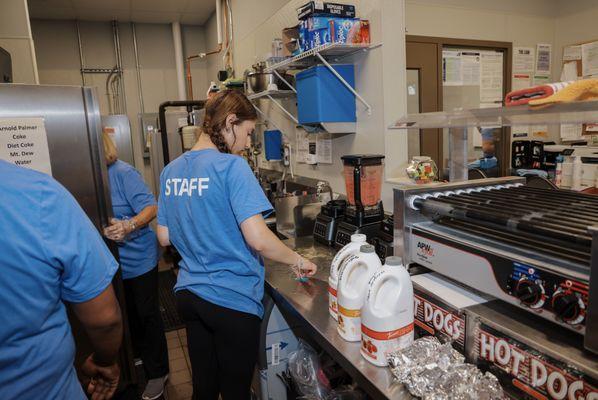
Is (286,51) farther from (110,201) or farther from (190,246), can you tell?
(190,246)

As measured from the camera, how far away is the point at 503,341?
0.86 metres

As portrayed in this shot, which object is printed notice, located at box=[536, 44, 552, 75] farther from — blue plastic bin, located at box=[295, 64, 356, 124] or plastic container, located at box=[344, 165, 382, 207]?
plastic container, located at box=[344, 165, 382, 207]

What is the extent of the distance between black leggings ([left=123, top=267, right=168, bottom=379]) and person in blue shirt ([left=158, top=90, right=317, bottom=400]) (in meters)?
0.74

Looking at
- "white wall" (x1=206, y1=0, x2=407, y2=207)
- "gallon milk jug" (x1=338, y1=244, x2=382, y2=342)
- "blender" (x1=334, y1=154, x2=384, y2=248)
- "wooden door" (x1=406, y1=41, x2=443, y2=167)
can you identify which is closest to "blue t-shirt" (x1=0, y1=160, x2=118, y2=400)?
"gallon milk jug" (x1=338, y1=244, x2=382, y2=342)

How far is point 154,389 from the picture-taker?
2287 mm

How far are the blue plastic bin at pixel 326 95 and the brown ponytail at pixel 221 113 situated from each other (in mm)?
740

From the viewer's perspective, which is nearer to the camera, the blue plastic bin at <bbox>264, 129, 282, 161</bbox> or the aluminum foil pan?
the aluminum foil pan

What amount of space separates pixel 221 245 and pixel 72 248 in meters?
0.55

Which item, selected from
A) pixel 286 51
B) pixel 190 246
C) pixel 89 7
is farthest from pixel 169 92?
pixel 190 246

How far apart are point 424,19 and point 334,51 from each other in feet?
5.93

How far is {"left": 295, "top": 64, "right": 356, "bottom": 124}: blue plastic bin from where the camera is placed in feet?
7.18

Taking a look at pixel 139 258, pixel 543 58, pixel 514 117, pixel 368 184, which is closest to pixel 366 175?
pixel 368 184

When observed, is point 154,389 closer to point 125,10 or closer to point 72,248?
point 72,248

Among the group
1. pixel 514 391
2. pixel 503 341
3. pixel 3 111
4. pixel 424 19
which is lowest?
pixel 514 391
